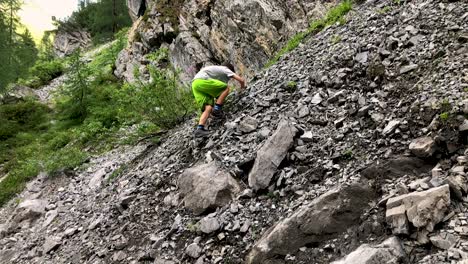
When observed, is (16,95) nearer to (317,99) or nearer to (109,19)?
(109,19)

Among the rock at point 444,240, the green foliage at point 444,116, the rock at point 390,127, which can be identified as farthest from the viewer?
the rock at point 390,127

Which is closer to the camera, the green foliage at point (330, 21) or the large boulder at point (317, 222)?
the large boulder at point (317, 222)

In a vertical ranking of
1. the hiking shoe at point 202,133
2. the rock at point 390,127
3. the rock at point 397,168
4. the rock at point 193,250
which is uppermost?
the hiking shoe at point 202,133

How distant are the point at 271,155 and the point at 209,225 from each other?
1655 mm

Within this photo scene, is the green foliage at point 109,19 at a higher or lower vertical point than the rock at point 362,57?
higher

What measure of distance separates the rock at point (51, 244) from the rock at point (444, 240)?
8299 millimetres

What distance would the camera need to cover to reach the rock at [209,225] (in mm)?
6102

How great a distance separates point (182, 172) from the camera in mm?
8211

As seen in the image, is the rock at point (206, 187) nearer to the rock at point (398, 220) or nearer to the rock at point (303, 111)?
the rock at point (303, 111)

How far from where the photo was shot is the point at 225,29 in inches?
631

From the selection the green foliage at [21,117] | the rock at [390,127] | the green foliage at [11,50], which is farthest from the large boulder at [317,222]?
the green foliage at [11,50]

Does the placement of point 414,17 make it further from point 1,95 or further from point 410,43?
point 1,95

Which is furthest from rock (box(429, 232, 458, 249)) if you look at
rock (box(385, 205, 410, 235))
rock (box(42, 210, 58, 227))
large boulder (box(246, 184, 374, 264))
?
rock (box(42, 210, 58, 227))

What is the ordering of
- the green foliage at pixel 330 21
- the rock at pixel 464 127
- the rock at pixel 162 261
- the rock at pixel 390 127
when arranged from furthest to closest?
1. the green foliage at pixel 330 21
2. the rock at pixel 162 261
3. the rock at pixel 390 127
4. the rock at pixel 464 127
